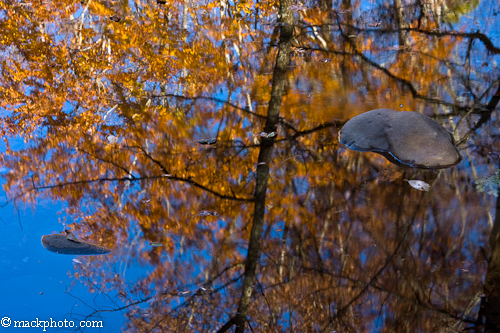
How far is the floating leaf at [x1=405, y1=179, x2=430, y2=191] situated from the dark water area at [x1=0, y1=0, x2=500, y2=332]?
0.04ft

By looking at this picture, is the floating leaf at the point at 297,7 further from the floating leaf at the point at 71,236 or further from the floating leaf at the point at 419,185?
the floating leaf at the point at 71,236

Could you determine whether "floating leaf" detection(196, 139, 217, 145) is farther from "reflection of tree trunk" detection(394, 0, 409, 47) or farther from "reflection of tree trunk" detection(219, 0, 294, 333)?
"reflection of tree trunk" detection(394, 0, 409, 47)

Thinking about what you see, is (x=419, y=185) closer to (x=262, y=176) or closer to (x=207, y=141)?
(x=262, y=176)

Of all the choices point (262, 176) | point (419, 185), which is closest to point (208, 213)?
point (262, 176)

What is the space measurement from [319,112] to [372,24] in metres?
2.83

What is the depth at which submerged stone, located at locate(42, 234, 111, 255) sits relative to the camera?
6.88 feet

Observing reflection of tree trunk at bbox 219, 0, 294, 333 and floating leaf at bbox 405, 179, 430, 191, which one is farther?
floating leaf at bbox 405, 179, 430, 191

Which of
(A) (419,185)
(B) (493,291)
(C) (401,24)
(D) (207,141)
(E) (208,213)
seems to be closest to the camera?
(B) (493,291)

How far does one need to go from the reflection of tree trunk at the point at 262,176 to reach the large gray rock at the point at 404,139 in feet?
2.08

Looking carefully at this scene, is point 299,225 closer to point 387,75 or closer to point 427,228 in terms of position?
point 427,228

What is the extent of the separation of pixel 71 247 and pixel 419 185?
6.99ft

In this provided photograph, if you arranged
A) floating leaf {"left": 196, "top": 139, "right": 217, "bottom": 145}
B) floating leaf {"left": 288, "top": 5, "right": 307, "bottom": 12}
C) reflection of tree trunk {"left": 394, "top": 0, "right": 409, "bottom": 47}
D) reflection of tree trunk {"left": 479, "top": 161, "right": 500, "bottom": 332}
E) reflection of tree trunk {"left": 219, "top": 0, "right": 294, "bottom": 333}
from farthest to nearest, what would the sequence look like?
floating leaf {"left": 288, "top": 5, "right": 307, "bottom": 12} → reflection of tree trunk {"left": 394, "top": 0, "right": 409, "bottom": 47} → floating leaf {"left": 196, "top": 139, "right": 217, "bottom": 145} → reflection of tree trunk {"left": 219, "top": 0, "right": 294, "bottom": 333} → reflection of tree trunk {"left": 479, "top": 161, "right": 500, "bottom": 332}

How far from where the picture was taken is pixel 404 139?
8.95 ft

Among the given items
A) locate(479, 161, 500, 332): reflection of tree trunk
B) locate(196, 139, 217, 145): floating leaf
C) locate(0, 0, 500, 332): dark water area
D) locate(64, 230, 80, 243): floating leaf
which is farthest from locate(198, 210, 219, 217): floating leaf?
locate(479, 161, 500, 332): reflection of tree trunk
